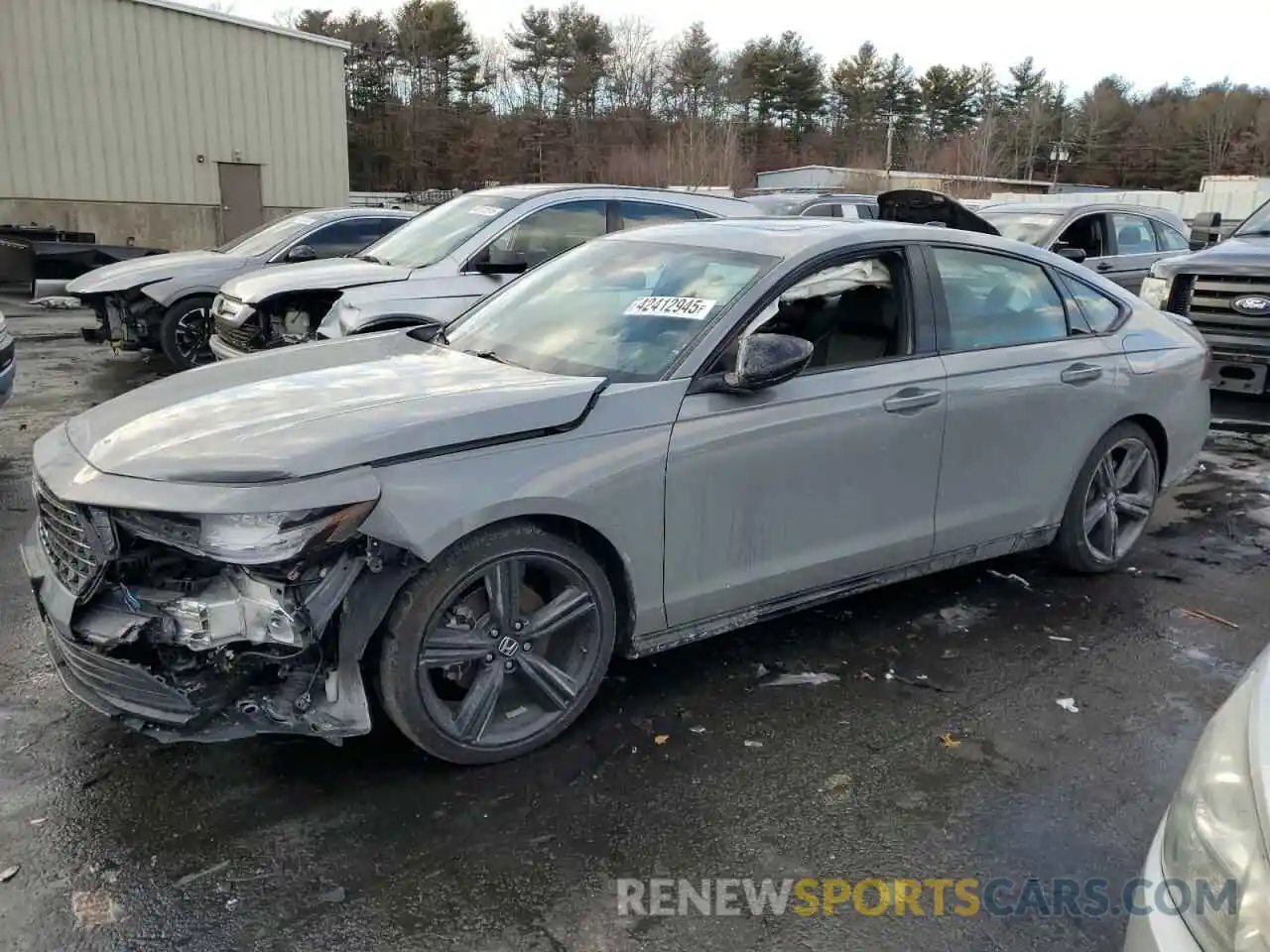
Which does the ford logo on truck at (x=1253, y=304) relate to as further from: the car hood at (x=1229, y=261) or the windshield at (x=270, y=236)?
the windshield at (x=270, y=236)

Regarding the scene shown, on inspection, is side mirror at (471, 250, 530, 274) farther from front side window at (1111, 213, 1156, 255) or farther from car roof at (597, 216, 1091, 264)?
front side window at (1111, 213, 1156, 255)

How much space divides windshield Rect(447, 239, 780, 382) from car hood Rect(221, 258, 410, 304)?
11.6ft

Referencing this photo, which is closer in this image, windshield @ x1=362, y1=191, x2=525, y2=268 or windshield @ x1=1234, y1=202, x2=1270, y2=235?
windshield @ x1=362, y1=191, x2=525, y2=268

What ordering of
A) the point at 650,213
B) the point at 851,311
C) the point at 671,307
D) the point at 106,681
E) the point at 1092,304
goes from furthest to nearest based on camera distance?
the point at 650,213
the point at 1092,304
the point at 851,311
the point at 671,307
the point at 106,681

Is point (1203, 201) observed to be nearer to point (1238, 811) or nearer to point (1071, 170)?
point (1071, 170)

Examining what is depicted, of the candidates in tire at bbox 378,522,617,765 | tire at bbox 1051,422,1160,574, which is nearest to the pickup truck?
tire at bbox 1051,422,1160,574

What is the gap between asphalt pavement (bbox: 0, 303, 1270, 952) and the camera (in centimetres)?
258

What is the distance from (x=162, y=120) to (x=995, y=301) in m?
24.5

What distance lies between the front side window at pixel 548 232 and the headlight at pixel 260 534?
5.40 meters

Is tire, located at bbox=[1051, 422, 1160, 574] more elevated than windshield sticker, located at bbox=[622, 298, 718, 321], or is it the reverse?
windshield sticker, located at bbox=[622, 298, 718, 321]

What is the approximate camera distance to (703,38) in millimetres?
61719

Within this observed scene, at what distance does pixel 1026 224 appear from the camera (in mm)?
10867

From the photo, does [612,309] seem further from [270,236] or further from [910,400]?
[270,236]

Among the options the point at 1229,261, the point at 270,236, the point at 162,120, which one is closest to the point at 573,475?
the point at 1229,261
